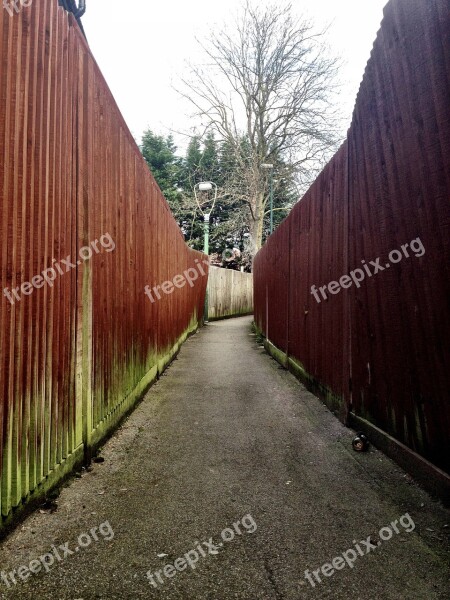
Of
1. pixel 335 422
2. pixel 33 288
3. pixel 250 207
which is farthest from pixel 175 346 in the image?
pixel 250 207

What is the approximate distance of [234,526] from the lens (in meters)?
2.20

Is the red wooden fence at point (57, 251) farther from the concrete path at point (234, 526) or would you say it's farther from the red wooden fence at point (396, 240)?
the red wooden fence at point (396, 240)

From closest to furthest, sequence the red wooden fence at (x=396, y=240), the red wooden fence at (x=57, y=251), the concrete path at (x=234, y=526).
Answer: the concrete path at (x=234, y=526), the red wooden fence at (x=57, y=251), the red wooden fence at (x=396, y=240)

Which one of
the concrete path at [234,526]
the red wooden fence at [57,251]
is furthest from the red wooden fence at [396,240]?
the red wooden fence at [57,251]

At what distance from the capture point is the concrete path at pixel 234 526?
175 centimetres

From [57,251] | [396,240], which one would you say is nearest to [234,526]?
[57,251]

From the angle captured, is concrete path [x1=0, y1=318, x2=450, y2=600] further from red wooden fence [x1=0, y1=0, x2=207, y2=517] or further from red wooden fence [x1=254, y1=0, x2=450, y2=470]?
red wooden fence [x1=254, y1=0, x2=450, y2=470]

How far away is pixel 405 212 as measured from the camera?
2.79 meters

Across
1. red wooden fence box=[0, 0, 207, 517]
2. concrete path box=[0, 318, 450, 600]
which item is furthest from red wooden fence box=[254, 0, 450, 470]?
red wooden fence box=[0, 0, 207, 517]

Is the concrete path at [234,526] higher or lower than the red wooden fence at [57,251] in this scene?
lower

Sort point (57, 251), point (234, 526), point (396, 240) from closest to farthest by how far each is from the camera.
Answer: point (234, 526)
point (57, 251)
point (396, 240)

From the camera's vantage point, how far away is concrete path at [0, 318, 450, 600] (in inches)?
69.0

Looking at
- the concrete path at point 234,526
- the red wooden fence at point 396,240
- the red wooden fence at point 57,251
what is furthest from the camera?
the red wooden fence at point 396,240

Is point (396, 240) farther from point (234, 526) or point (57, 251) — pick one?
point (57, 251)
